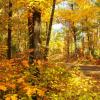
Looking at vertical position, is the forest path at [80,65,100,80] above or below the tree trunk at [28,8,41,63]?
below

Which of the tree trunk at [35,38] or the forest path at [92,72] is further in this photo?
the forest path at [92,72]

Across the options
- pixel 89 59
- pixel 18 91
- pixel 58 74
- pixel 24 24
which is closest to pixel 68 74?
pixel 58 74

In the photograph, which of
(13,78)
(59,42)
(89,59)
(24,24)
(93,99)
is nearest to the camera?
(13,78)

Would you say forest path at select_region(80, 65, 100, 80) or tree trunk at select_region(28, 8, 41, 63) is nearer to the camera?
tree trunk at select_region(28, 8, 41, 63)

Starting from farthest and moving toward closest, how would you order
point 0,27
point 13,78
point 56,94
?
point 0,27 → point 56,94 → point 13,78

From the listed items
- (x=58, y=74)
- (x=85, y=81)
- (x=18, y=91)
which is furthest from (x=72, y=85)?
(x=18, y=91)

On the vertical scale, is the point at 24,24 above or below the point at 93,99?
above

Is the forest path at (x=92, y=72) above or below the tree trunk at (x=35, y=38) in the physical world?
below

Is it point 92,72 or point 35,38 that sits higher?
point 35,38

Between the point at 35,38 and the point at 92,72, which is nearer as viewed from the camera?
the point at 35,38

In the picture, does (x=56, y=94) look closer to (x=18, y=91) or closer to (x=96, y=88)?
(x=18, y=91)

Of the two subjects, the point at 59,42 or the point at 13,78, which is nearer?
the point at 13,78

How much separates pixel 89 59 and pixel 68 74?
976 inches

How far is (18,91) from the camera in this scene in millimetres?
6336
